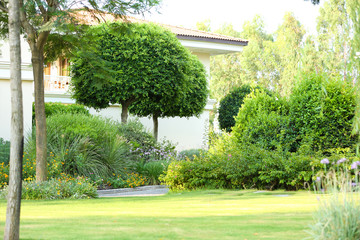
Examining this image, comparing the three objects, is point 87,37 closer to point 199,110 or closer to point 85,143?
point 85,143

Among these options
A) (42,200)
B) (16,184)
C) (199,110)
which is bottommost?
(42,200)

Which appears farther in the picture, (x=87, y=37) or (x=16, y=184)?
(x=87, y=37)

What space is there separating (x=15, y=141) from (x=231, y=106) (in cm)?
2142

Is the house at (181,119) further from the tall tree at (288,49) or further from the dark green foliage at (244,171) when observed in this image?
the tall tree at (288,49)

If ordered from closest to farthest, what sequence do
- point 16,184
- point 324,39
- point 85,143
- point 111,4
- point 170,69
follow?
point 16,184 → point 111,4 → point 85,143 → point 170,69 → point 324,39

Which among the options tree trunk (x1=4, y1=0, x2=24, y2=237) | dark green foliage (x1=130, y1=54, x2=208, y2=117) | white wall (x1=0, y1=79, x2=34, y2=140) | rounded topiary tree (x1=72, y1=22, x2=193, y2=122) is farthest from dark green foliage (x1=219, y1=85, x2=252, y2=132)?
tree trunk (x1=4, y1=0, x2=24, y2=237)

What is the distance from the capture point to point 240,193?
416 inches

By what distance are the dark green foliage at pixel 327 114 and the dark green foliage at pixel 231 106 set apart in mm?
13637

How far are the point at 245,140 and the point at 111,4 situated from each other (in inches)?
201

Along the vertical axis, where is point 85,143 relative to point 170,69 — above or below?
below

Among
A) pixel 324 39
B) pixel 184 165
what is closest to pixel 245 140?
pixel 184 165

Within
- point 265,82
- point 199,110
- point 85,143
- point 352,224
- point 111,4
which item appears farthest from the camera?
point 265,82

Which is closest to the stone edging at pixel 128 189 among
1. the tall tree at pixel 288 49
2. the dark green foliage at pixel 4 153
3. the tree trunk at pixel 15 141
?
the dark green foliage at pixel 4 153

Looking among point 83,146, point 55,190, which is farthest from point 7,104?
point 55,190
